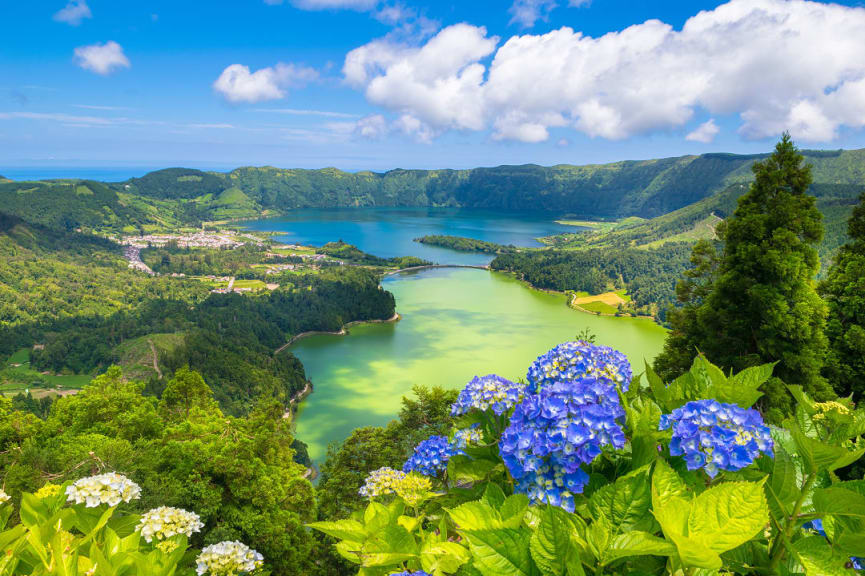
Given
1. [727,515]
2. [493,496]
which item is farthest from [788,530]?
[493,496]

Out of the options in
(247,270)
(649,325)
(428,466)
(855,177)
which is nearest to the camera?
(428,466)

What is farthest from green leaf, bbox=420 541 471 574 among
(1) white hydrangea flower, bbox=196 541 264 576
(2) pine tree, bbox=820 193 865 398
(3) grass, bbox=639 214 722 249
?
(3) grass, bbox=639 214 722 249

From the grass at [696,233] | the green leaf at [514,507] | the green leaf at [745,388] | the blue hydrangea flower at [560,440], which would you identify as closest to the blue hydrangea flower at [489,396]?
the blue hydrangea flower at [560,440]

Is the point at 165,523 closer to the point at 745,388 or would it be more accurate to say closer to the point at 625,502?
the point at 625,502

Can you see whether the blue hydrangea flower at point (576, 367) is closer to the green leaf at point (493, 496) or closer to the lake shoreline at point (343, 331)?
the green leaf at point (493, 496)

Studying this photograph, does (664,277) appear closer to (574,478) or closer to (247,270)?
(247,270)

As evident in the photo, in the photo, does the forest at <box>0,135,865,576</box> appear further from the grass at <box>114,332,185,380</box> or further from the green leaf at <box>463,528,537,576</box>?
the grass at <box>114,332,185,380</box>

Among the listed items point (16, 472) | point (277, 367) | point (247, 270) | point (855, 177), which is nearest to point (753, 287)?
point (16, 472)
